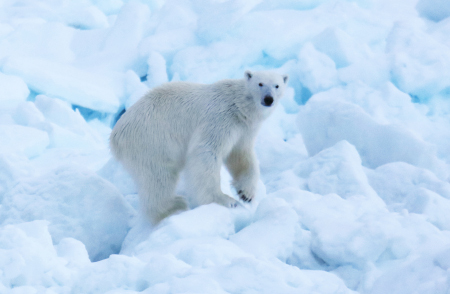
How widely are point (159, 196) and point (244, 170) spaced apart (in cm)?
64

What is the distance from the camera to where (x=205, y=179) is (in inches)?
112

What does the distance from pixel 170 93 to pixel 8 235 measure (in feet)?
5.21

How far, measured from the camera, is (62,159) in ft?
15.3

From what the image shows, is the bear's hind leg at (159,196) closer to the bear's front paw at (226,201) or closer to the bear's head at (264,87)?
the bear's front paw at (226,201)

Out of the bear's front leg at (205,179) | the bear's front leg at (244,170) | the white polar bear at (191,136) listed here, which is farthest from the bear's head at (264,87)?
the bear's front leg at (205,179)

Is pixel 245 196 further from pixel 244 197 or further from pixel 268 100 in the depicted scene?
pixel 268 100

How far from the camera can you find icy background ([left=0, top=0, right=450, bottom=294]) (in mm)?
1726

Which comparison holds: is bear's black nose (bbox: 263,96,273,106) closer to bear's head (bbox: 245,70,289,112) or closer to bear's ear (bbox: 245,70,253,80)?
bear's head (bbox: 245,70,289,112)

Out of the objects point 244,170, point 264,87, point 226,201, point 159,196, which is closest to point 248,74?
point 264,87

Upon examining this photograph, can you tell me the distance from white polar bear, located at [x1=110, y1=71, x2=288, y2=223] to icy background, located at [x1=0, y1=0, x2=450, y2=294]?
0.25m

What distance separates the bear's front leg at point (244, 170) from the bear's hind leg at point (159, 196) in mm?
422

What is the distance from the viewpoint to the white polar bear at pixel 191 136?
289cm

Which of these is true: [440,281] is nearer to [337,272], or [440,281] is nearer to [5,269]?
[337,272]

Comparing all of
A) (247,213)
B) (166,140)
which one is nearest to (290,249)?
(247,213)
